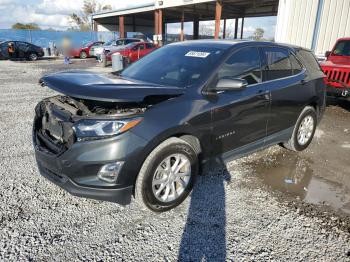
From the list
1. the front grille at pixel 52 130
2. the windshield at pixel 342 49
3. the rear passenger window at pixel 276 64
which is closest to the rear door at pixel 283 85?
the rear passenger window at pixel 276 64

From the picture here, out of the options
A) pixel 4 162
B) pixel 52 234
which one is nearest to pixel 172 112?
pixel 52 234

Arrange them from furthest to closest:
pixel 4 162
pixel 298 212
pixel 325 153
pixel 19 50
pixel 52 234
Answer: pixel 19 50
pixel 325 153
pixel 4 162
pixel 298 212
pixel 52 234

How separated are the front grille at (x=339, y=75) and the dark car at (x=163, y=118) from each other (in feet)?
12.6

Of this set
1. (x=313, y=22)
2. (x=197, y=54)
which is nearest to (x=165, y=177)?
(x=197, y=54)

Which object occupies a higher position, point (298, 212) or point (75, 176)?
point (75, 176)

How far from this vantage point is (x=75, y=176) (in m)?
2.69

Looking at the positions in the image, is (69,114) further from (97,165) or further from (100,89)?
(97,165)

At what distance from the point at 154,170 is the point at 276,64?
2.47 meters

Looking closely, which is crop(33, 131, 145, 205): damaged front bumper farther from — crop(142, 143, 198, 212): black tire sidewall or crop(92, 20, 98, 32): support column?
crop(92, 20, 98, 32): support column

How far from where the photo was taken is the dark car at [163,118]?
8.66 ft

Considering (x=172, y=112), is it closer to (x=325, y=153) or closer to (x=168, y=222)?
(x=168, y=222)

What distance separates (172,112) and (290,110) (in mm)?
2283

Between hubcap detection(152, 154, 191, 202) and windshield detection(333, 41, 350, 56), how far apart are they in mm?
7387

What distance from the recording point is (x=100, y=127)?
8.55ft
